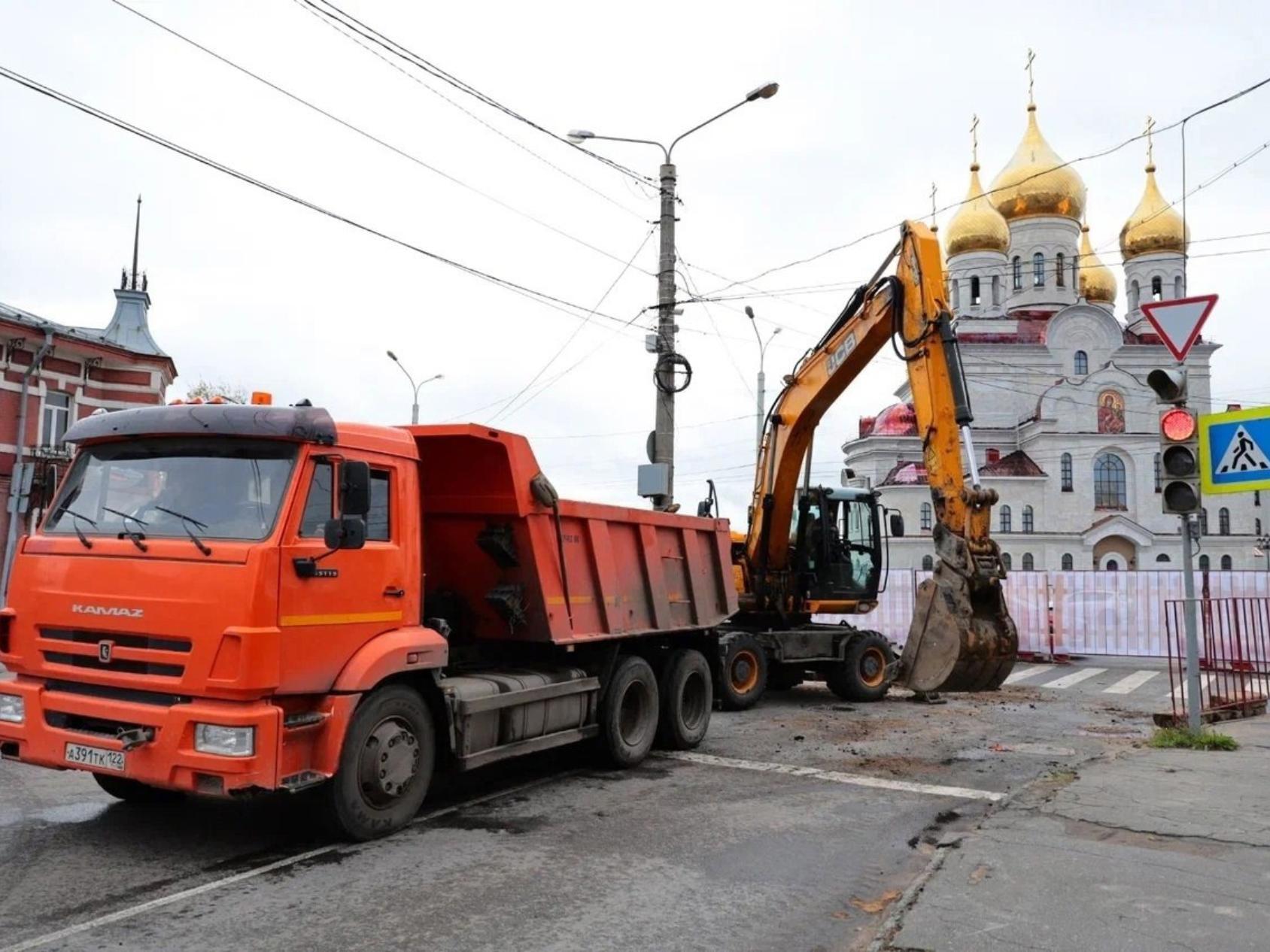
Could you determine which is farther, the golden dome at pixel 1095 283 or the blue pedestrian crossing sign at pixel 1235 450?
the golden dome at pixel 1095 283

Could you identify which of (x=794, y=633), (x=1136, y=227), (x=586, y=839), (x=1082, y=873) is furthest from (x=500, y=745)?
(x=1136, y=227)

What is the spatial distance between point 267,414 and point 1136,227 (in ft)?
223

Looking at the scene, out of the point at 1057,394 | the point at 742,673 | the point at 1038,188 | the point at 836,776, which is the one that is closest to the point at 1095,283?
the point at 1038,188

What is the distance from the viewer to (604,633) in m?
8.87

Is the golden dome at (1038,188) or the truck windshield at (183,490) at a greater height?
the golden dome at (1038,188)

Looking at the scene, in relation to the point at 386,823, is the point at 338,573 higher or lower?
higher

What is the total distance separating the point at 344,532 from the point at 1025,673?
56.2 feet

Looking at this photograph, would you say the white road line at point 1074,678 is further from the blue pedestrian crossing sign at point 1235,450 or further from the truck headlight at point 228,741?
the truck headlight at point 228,741

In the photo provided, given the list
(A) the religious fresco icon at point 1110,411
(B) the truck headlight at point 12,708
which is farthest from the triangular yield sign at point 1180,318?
(A) the religious fresco icon at point 1110,411

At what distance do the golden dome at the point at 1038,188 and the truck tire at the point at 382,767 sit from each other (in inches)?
2383

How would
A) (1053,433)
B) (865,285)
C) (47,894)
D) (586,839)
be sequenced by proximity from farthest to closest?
(1053,433) < (865,285) < (586,839) < (47,894)

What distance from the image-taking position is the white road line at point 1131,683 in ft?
56.5

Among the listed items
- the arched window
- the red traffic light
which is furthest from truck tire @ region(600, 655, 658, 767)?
the arched window

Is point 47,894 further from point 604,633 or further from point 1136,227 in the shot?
point 1136,227
